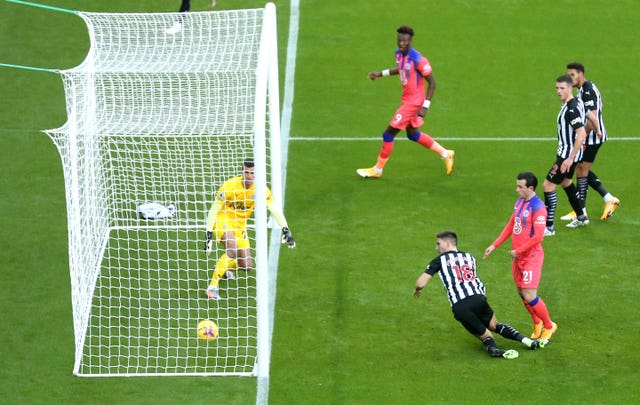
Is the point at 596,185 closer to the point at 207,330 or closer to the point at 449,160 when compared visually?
the point at 449,160

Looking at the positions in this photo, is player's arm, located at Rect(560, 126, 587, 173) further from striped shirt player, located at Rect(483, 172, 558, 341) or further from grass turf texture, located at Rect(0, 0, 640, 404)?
striped shirt player, located at Rect(483, 172, 558, 341)

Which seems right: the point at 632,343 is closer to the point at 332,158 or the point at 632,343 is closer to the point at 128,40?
the point at 332,158

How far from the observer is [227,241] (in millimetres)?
12672

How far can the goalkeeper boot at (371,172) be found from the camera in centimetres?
1556

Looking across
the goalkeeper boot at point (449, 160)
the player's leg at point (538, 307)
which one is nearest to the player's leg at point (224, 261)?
the player's leg at point (538, 307)

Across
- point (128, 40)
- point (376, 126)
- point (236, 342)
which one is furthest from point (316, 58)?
point (236, 342)

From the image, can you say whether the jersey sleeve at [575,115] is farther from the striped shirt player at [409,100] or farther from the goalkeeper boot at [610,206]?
the striped shirt player at [409,100]

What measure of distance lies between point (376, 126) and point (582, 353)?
6.51m

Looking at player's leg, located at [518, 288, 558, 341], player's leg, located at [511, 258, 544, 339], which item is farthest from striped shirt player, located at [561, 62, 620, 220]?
player's leg, located at [518, 288, 558, 341]

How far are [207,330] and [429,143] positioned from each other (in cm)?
506

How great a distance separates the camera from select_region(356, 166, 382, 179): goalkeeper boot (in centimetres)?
1556

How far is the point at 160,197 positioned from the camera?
14.8 m

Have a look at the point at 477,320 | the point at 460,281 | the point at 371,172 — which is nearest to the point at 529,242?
the point at 460,281

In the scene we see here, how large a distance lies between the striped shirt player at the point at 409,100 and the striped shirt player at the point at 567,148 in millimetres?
2092
